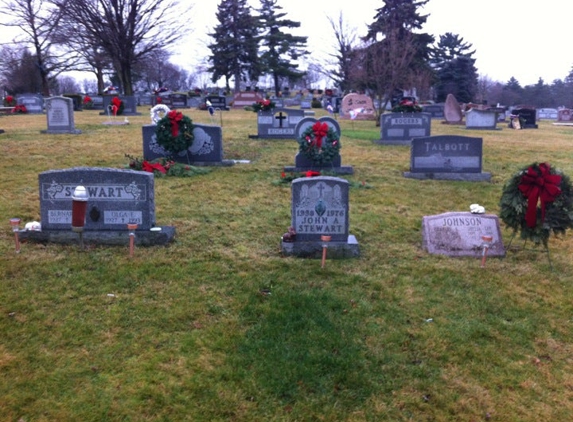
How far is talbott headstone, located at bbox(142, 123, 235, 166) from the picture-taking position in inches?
501

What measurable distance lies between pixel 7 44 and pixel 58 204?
135 ft

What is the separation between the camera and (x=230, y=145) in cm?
1656

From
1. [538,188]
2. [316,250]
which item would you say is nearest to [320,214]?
[316,250]

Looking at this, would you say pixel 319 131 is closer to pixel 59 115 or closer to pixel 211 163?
pixel 211 163

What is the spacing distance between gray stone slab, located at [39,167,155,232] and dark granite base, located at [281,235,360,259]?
185 centimetres

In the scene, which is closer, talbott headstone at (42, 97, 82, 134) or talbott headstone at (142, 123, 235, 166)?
talbott headstone at (142, 123, 235, 166)

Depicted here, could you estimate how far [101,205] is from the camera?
21.5ft

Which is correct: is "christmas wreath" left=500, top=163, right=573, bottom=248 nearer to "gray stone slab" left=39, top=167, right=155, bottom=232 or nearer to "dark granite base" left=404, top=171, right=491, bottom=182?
"gray stone slab" left=39, top=167, right=155, bottom=232

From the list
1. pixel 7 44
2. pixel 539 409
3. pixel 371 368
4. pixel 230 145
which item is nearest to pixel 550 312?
pixel 539 409

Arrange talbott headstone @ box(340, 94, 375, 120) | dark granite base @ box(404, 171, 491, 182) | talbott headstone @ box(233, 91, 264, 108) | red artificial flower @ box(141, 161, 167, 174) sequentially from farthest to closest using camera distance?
1. talbott headstone @ box(233, 91, 264, 108)
2. talbott headstone @ box(340, 94, 375, 120)
3. dark granite base @ box(404, 171, 491, 182)
4. red artificial flower @ box(141, 161, 167, 174)

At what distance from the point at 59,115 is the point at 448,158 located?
14.0m

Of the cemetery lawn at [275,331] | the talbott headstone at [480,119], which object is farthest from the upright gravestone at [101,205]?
the talbott headstone at [480,119]

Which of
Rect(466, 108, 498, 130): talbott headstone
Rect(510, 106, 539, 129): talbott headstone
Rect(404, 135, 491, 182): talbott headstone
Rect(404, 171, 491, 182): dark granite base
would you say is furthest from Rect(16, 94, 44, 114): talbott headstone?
Rect(510, 106, 539, 129): talbott headstone

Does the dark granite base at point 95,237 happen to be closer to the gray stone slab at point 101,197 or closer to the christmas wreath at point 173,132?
the gray stone slab at point 101,197
